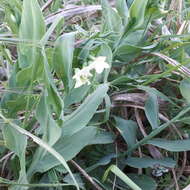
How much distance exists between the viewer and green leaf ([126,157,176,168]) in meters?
0.68

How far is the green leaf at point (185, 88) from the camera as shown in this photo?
2.34 feet

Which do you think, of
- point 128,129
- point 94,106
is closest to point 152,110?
point 128,129

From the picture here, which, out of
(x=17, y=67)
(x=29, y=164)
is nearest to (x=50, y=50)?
(x=17, y=67)

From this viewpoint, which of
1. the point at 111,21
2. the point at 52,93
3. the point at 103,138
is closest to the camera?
the point at 52,93

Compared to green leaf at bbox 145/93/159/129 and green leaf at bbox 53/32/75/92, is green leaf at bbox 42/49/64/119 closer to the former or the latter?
green leaf at bbox 53/32/75/92

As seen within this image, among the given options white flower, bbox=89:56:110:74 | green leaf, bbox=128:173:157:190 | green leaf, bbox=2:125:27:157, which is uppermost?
white flower, bbox=89:56:110:74

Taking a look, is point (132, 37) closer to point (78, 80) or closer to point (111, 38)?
point (111, 38)

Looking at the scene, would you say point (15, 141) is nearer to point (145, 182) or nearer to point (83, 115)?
point (83, 115)

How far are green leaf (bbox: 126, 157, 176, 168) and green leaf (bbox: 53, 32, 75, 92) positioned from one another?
176mm

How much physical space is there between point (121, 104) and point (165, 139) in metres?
0.11

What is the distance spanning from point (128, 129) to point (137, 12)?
21 cm

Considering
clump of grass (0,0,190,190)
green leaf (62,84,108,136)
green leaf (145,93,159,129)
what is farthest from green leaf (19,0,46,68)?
green leaf (145,93,159,129)

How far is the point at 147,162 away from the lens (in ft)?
2.24

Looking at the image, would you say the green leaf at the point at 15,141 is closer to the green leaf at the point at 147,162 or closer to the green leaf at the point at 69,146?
the green leaf at the point at 69,146
